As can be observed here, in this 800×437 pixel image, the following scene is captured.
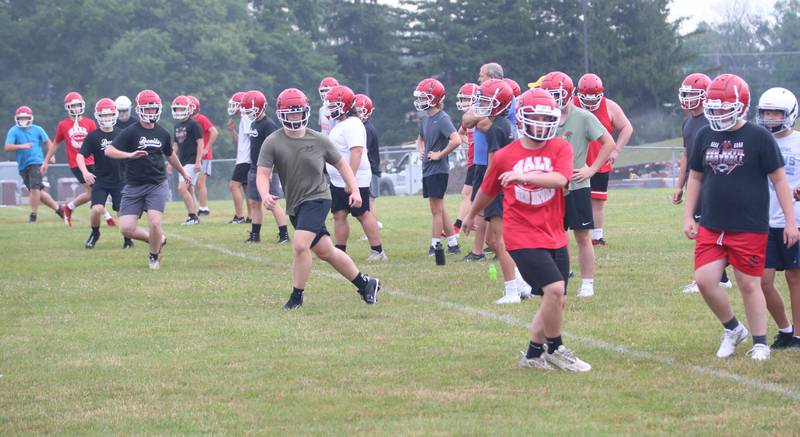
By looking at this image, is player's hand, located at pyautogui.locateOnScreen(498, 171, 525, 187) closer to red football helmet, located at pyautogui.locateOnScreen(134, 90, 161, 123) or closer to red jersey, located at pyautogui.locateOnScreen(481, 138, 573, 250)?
red jersey, located at pyautogui.locateOnScreen(481, 138, 573, 250)

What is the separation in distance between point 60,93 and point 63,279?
50510 millimetres

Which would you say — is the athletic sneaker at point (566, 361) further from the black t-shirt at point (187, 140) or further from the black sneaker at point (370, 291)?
the black t-shirt at point (187, 140)

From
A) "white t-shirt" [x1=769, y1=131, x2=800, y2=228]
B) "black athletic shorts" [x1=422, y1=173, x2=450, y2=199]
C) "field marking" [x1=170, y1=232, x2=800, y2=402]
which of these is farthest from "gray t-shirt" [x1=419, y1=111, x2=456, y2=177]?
"white t-shirt" [x1=769, y1=131, x2=800, y2=228]

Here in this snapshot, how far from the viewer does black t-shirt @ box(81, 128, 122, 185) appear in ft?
53.8

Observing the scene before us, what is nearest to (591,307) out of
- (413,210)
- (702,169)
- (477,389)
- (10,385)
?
(702,169)

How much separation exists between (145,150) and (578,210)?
570 centimetres

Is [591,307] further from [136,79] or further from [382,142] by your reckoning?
[382,142]

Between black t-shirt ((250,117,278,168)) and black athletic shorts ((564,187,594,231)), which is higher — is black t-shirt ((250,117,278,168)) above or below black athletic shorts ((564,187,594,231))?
above

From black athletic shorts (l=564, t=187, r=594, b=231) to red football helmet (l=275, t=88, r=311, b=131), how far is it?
2.37 m

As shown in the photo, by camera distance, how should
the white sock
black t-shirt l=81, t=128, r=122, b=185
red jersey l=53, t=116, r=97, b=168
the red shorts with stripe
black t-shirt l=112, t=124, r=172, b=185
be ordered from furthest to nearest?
1. red jersey l=53, t=116, r=97, b=168
2. black t-shirt l=81, t=128, r=122, b=185
3. the white sock
4. black t-shirt l=112, t=124, r=172, b=185
5. the red shorts with stripe

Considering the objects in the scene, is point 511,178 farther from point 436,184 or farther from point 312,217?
point 436,184

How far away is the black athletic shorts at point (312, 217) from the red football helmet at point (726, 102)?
13.1ft

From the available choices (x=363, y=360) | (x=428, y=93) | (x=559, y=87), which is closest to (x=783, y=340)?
(x=363, y=360)

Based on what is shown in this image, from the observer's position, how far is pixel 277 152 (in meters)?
10.7
